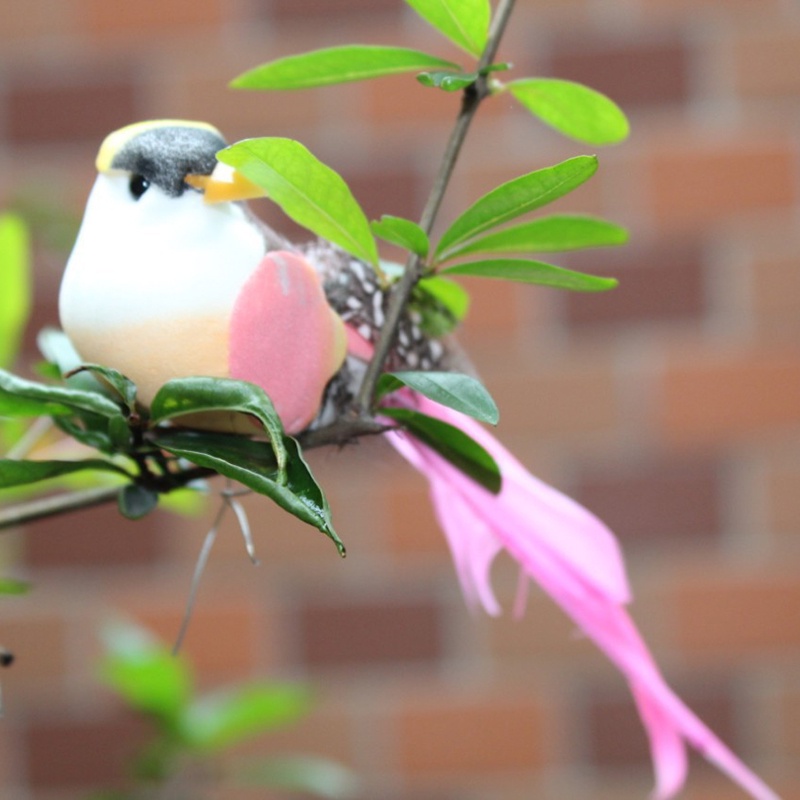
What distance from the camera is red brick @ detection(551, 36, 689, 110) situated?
928 mm

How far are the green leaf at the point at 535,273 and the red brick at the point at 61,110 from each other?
786 millimetres

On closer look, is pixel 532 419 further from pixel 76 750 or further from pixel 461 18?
pixel 461 18

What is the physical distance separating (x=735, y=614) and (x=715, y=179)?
1.10 feet

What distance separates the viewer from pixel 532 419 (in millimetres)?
931

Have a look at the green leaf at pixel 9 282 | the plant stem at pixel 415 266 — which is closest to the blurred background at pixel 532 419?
the green leaf at pixel 9 282

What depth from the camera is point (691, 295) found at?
3.05 feet

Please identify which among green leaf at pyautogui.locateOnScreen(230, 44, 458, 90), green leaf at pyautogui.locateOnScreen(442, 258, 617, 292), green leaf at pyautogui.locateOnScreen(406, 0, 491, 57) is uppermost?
green leaf at pyautogui.locateOnScreen(406, 0, 491, 57)

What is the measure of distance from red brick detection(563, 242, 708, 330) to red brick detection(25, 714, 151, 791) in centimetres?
49

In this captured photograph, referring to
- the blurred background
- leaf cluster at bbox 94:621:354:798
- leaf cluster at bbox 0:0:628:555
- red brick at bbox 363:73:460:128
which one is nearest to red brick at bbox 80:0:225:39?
the blurred background

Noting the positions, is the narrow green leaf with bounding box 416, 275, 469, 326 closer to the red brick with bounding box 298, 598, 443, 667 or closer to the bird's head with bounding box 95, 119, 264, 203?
the bird's head with bounding box 95, 119, 264, 203

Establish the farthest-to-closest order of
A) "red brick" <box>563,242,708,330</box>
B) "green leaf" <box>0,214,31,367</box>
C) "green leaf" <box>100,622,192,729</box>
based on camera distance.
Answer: "red brick" <box>563,242,708,330</box>, "green leaf" <box>100,622,192,729</box>, "green leaf" <box>0,214,31,367</box>

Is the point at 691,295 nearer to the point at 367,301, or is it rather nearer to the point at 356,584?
the point at 356,584

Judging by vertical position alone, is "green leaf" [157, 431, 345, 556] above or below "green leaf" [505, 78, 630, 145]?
below

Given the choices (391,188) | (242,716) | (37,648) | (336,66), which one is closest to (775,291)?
(391,188)
